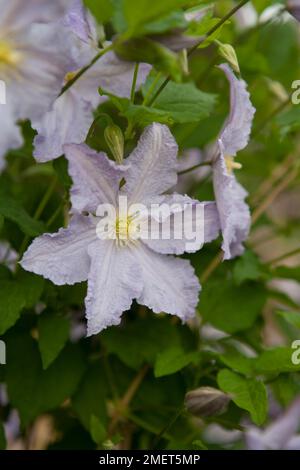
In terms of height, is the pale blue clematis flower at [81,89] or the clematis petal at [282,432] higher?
the pale blue clematis flower at [81,89]

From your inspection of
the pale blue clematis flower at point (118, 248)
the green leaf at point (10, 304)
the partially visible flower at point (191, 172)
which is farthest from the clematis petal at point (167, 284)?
the partially visible flower at point (191, 172)

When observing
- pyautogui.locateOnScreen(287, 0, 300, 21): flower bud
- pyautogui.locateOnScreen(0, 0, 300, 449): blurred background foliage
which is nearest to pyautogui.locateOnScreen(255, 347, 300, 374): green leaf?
pyautogui.locateOnScreen(0, 0, 300, 449): blurred background foliage

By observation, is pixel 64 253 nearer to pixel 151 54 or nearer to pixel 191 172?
pixel 151 54

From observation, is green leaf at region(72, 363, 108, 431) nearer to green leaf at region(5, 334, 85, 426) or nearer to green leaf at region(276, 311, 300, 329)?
green leaf at region(5, 334, 85, 426)

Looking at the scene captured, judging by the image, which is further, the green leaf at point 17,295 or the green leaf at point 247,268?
the green leaf at point 247,268

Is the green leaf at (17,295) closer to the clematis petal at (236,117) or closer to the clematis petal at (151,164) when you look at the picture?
the clematis petal at (151,164)

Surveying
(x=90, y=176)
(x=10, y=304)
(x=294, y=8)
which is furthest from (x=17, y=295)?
(x=294, y=8)
